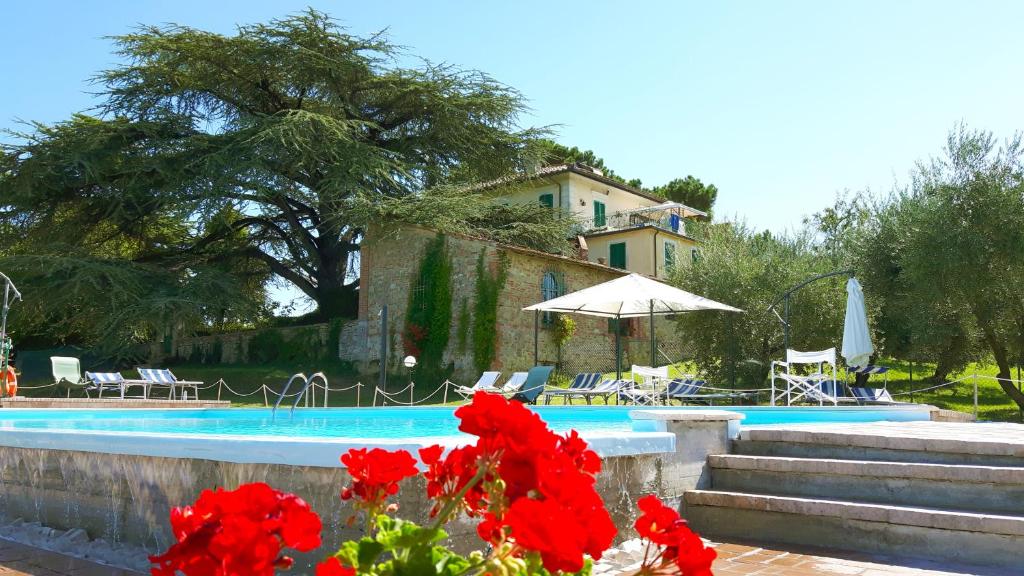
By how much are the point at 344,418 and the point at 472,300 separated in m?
9.94

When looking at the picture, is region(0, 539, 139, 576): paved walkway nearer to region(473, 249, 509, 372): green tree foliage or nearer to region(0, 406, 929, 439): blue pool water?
region(0, 406, 929, 439): blue pool water

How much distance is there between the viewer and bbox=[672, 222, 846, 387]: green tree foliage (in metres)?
17.5

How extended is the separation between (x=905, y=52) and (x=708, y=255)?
8.82 meters

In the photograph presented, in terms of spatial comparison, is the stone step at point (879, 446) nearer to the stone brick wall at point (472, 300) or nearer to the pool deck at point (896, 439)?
the pool deck at point (896, 439)

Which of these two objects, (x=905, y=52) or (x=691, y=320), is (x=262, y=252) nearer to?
(x=691, y=320)

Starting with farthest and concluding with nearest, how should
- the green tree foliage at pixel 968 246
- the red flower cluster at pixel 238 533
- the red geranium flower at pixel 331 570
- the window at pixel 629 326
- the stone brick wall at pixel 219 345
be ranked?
the window at pixel 629 326 < the stone brick wall at pixel 219 345 < the green tree foliage at pixel 968 246 < the red geranium flower at pixel 331 570 < the red flower cluster at pixel 238 533

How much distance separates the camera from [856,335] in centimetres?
1177

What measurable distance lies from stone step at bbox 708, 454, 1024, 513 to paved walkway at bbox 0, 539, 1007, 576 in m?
0.57

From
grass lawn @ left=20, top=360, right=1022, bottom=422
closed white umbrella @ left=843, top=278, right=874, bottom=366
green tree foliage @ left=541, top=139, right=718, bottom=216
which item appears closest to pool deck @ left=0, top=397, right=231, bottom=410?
grass lawn @ left=20, top=360, right=1022, bottom=422

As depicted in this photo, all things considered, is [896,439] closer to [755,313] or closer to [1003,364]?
[755,313]

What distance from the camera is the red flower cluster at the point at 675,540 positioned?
1160mm

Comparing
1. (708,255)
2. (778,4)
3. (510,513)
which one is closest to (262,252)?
(708,255)

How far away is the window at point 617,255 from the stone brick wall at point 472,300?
6.60 meters

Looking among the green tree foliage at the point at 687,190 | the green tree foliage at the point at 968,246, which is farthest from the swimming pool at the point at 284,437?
the green tree foliage at the point at 687,190
